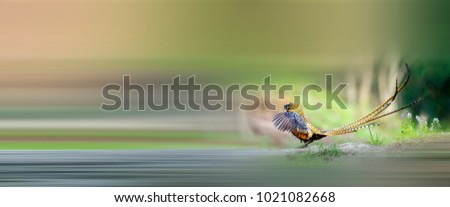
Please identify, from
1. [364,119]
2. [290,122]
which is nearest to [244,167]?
[290,122]

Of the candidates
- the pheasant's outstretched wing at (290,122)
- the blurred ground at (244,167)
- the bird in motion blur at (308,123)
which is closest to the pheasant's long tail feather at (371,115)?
the bird in motion blur at (308,123)

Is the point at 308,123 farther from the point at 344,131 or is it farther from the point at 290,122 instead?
the point at 344,131

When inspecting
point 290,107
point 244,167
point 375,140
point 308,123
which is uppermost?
point 290,107

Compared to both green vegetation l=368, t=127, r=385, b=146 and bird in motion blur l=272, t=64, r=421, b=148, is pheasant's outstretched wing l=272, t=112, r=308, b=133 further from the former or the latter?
green vegetation l=368, t=127, r=385, b=146

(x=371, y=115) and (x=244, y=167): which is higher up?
(x=371, y=115)
